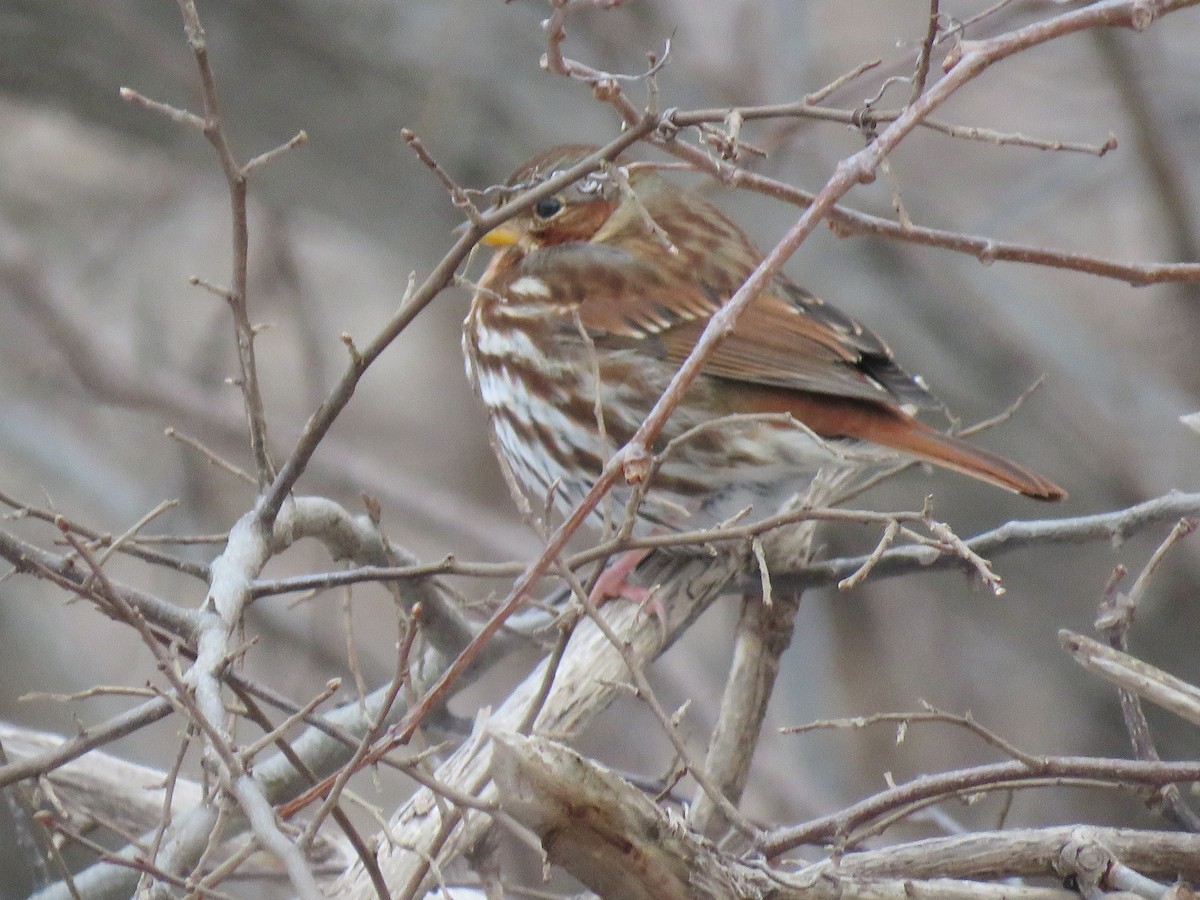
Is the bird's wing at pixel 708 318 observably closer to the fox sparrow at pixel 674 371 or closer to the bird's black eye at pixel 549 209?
the fox sparrow at pixel 674 371

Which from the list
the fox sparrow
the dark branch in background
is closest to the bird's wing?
the fox sparrow

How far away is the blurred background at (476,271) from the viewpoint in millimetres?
4871

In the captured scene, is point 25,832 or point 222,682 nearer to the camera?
point 222,682

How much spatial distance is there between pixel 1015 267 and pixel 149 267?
358 cm

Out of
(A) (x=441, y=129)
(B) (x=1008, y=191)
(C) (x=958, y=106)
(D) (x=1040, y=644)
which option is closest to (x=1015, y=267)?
(B) (x=1008, y=191)

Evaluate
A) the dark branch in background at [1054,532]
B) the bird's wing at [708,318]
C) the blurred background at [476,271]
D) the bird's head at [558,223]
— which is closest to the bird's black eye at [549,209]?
the bird's head at [558,223]

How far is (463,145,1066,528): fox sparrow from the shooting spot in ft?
11.6

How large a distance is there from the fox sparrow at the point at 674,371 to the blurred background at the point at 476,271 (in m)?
0.85

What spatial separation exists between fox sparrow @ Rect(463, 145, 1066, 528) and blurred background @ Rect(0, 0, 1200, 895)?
0.85 meters

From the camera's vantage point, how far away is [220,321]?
225 inches

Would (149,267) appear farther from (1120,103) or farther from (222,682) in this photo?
(222,682)

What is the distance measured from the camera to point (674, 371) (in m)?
3.61

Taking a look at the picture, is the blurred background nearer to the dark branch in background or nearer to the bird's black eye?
the bird's black eye

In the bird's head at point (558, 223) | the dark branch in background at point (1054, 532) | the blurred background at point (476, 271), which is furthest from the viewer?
the blurred background at point (476, 271)
